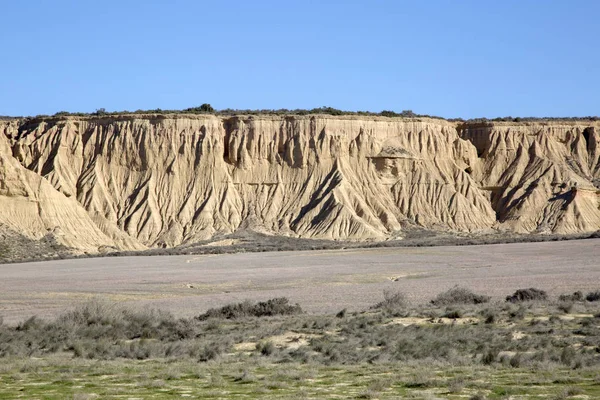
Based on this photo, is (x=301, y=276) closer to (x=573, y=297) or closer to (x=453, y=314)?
(x=573, y=297)

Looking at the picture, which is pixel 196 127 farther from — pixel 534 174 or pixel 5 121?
pixel 534 174

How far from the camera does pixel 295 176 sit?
85.2 meters

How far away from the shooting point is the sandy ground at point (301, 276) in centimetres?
3438

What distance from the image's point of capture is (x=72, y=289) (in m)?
39.5

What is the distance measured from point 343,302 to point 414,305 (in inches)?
124

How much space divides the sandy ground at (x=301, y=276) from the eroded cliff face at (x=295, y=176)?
1762cm

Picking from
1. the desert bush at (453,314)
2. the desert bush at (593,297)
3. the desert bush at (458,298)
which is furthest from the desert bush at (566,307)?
the desert bush at (458,298)

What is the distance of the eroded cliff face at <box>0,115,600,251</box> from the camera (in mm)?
79812

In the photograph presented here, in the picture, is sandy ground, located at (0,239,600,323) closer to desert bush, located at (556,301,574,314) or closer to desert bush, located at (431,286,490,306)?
desert bush, located at (431,286,490,306)

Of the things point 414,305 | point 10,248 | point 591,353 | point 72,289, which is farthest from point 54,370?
point 10,248

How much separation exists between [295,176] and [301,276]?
41073 mm

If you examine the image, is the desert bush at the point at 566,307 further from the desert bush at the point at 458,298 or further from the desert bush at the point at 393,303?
the desert bush at the point at 393,303

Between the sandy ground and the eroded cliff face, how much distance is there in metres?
17.6

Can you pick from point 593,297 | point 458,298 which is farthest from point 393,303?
point 593,297
